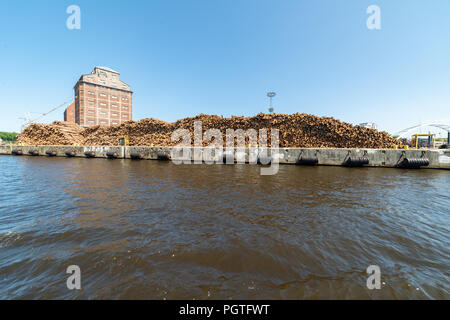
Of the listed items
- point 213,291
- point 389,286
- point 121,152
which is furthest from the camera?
point 121,152

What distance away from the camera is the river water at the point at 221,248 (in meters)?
1.95

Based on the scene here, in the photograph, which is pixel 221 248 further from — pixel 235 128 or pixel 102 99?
pixel 102 99

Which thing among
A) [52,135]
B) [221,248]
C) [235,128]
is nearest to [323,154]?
[235,128]

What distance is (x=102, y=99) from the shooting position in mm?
64812

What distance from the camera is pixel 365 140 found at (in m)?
18.6

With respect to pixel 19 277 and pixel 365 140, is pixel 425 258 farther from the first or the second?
pixel 365 140

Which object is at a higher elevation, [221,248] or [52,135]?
[52,135]

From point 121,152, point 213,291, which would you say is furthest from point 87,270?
point 121,152

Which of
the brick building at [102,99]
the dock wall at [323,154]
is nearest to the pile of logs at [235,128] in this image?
the dock wall at [323,154]

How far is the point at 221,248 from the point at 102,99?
82.2 metres

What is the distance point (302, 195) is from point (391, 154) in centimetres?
1339

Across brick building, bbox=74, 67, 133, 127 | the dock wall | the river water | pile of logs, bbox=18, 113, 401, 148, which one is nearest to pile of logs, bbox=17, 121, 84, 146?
pile of logs, bbox=18, 113, 401, 148

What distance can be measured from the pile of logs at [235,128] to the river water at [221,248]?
16.1 m

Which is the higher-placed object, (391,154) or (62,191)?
(391,154)
